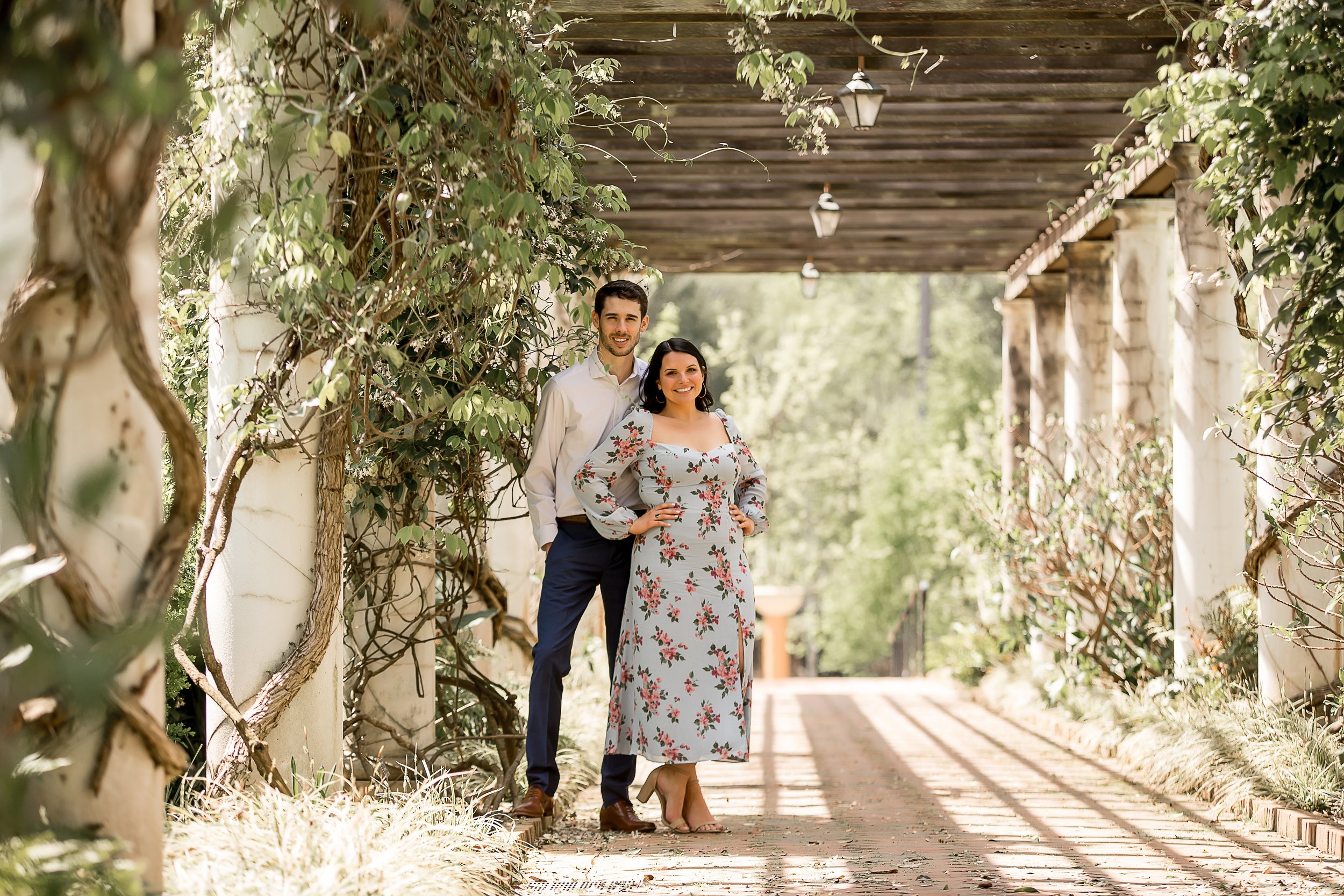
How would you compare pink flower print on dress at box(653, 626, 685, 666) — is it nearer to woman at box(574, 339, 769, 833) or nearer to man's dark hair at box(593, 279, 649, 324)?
woman at box(574, 339, 769, 833)

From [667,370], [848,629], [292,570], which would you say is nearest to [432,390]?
[292,570]

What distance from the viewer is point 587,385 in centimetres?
476

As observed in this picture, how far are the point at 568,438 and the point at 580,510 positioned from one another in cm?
25

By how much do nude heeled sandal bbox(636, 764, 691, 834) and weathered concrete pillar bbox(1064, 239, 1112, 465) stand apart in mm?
6459

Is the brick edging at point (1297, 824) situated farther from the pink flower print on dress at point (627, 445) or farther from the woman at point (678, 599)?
the pink flower print on dress at point (627, 445)

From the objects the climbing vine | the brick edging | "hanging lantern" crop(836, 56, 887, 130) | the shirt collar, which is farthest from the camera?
"hanging lantern" crop(836, 56, 887, 130)

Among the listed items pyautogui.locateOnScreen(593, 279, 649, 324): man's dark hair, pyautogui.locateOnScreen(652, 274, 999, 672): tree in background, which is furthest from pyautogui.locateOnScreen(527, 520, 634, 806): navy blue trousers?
pyautogui.locateOnScreen(652, 274, 999, 672): tree in background

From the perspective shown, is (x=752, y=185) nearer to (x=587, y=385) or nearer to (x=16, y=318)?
(x=587, y=385)

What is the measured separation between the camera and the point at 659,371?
473 cm

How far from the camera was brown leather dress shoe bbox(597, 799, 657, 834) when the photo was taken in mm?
4652

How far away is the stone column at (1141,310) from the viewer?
8938mm

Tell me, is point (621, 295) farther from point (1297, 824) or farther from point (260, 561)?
point (1297, 824)

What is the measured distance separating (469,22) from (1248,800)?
146 inches

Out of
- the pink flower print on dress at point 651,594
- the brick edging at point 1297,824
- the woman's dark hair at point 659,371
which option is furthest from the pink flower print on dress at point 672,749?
the brick edging at point 1297,824
